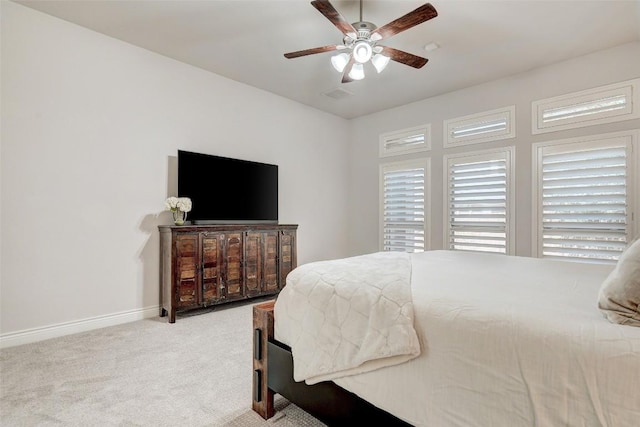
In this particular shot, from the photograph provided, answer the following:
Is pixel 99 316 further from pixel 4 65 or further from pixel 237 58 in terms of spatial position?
pixel 237 58

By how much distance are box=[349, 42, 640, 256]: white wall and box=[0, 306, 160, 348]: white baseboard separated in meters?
3.45

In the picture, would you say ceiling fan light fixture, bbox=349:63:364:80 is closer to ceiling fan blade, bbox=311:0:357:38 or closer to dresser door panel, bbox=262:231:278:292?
ceiling fan blade, bbox=311:0:357:38

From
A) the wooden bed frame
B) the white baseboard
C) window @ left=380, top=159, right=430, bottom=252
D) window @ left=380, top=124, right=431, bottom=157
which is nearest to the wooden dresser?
the white baseboard

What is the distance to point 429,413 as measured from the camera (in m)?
1.12

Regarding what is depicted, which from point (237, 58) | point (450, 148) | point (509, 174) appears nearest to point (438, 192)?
point (450, 148)

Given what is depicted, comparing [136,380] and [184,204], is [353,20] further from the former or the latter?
[136,380]

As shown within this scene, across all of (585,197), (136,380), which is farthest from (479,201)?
(136,380)

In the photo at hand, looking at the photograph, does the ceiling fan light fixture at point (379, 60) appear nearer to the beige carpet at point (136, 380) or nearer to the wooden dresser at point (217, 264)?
the wooden dresser at point (217, 264)

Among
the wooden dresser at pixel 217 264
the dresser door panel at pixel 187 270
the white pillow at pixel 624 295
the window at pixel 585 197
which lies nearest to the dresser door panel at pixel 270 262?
the wooden dresser at pixel 217 264

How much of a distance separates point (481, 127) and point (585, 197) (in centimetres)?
147

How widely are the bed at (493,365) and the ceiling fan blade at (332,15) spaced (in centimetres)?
183

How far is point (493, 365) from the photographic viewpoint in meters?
1.01

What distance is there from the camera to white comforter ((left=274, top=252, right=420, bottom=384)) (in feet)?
3.98

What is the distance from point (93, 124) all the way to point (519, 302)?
369cm
